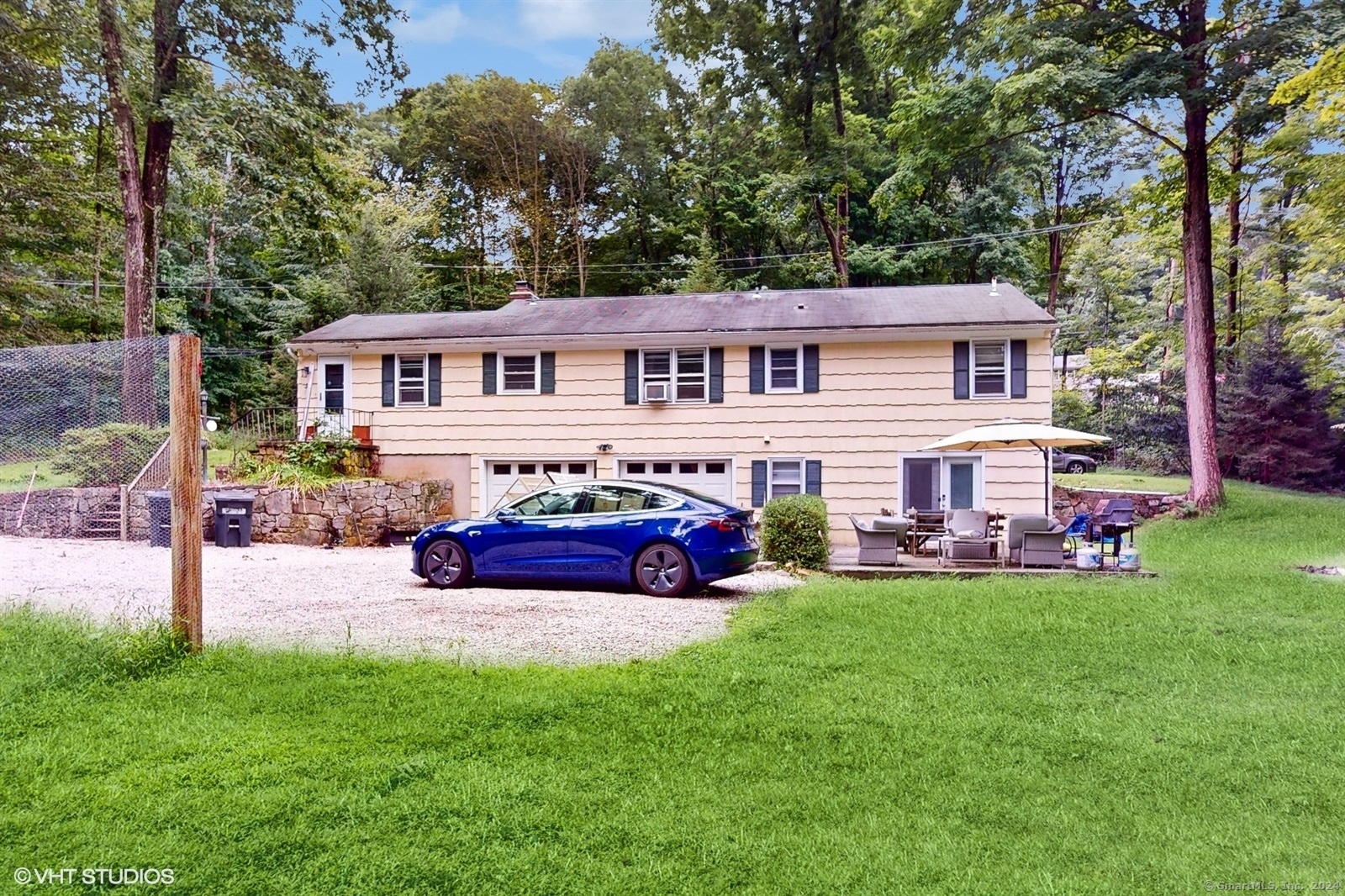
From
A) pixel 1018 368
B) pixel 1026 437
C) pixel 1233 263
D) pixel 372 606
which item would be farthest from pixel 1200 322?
pixel 372 606

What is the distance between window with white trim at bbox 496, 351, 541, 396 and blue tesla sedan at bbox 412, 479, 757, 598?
27.1 ft

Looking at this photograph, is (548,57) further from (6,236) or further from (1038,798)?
(1038,798)

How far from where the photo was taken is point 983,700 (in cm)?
480

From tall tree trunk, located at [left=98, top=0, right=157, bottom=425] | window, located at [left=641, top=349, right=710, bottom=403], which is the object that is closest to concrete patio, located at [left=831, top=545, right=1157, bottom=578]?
window, located at [left=641, top=349, right=710, bottom=403]

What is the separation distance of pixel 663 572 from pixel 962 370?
975cm

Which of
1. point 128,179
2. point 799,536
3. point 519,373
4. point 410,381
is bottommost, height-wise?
point 799,536

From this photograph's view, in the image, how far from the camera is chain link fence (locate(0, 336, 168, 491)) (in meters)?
6.22

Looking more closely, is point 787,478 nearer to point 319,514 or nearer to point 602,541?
point 602,541

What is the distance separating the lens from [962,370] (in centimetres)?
1603

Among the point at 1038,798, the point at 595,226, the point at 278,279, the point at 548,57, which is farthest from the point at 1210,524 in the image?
the point at 278,279

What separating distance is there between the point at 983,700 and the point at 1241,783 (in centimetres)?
137

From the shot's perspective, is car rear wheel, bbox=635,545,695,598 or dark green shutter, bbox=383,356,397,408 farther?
dark green shutter, bbox=383,356,397,408

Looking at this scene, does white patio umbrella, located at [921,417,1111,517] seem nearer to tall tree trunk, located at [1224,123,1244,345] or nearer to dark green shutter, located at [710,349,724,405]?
dark green shutter, located at [710,349,724,405]

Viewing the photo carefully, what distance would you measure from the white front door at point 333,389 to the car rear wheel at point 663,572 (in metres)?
11.3
